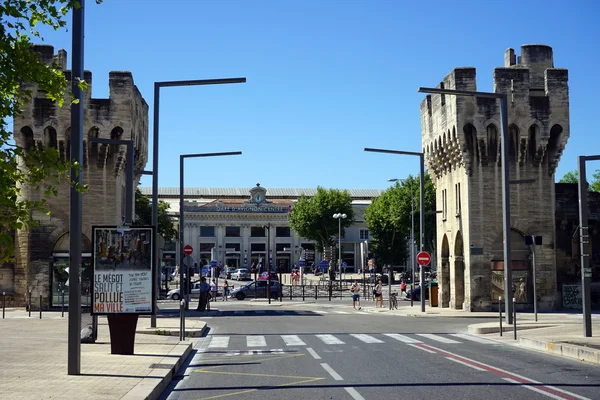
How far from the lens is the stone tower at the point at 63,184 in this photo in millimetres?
38094

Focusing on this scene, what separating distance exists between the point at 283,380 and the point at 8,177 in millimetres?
6440

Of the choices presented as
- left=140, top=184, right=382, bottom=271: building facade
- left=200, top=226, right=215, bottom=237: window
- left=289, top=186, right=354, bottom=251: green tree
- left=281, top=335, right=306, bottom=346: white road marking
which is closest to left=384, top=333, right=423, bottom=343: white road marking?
left=281, top=335, right=306, bottom=346: white road marking

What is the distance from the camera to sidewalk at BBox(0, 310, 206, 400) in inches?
418

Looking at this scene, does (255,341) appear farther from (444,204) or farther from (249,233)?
(249,233)

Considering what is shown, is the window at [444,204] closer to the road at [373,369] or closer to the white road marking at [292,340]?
the road at [373,369]

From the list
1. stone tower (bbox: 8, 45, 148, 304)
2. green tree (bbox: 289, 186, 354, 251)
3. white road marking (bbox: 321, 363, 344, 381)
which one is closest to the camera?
white road marking (bbox: 321, 363, 344, 381)

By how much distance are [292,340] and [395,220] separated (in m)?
66.0

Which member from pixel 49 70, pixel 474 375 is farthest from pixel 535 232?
pixel 49 70

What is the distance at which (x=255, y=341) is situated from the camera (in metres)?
21.9

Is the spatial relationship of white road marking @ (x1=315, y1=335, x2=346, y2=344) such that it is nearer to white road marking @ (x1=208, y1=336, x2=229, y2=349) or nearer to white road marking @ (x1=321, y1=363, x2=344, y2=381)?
white road marking @ (x1=208, y1=336, x2=229, y2=349)

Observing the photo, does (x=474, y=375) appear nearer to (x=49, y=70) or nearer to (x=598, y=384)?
(x=598, y=384)

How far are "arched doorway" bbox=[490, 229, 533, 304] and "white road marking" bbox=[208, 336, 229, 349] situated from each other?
63.6 ft

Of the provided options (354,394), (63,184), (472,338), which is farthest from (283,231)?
(354,394)

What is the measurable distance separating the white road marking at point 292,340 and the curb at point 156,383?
14.4 feet
